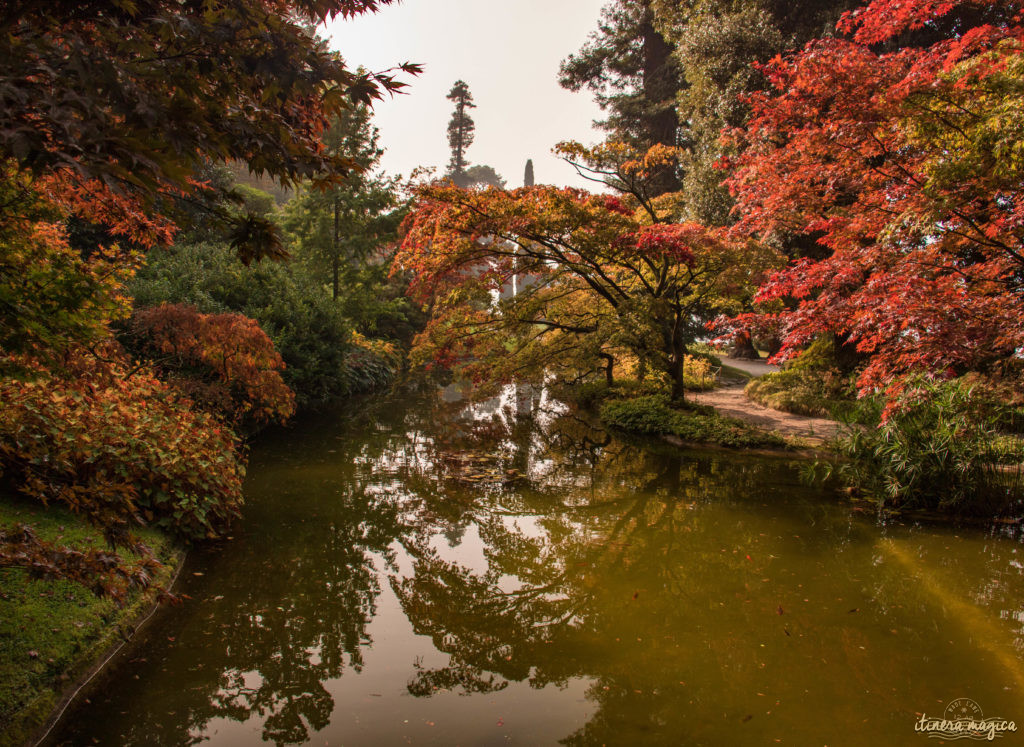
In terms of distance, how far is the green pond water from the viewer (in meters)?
2.85

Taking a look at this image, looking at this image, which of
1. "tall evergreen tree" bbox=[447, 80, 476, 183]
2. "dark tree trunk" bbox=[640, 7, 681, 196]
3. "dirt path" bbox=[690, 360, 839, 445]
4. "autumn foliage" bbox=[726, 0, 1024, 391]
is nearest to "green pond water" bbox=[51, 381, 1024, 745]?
"autumn foliage" bbox=[726, 0, 1024, 391]

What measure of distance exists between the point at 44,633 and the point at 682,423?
8.12 metres

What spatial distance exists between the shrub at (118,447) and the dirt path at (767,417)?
7.09 meters

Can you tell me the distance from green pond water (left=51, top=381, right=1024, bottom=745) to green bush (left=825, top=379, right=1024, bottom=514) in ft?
1.27

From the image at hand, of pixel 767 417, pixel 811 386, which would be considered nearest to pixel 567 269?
pixel 767 417

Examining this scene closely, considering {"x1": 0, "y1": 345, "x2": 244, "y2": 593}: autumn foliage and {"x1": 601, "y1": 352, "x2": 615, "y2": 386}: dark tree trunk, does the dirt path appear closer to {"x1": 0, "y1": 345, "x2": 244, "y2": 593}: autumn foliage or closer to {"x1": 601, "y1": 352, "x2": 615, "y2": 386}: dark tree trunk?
{"x1": 601, "y1": 352, "x2": 615, "y2": 386}: dark tree trunk

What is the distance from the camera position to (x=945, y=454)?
216 inches

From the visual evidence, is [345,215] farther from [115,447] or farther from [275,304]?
[115,447]

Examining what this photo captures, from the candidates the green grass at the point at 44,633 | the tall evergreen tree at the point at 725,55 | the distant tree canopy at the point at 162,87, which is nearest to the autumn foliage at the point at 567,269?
the tall evergreen tree at the point at 725,55

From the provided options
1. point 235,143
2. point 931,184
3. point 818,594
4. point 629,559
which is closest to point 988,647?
point 818,594

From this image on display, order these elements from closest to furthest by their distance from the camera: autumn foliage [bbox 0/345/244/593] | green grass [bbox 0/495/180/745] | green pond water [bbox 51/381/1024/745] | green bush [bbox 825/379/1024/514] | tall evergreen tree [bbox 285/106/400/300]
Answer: green grass [bbox 0/495/180/745] → green pond water [bbox 51/381/1024/745] → autumn foliage [bbox 0/345/244/593] → green bush [bbox 825/379/1024/514] → tall evergreen tree [bbox 285/106/400/300]

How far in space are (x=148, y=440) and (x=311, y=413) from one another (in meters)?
6.71

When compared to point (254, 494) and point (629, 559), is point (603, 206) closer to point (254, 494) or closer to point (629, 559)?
point (629, 559)

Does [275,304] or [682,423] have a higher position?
[275,304]
